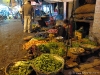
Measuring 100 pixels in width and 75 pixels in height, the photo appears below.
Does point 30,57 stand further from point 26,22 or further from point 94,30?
point 26,22

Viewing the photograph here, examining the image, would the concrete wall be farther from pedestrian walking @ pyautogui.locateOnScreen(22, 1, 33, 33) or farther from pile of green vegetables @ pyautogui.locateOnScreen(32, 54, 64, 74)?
pedestrian walking @ pyautogui.locateOnScreen(22, 1, 33, 33)

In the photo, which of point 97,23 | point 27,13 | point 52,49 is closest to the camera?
point 52,49

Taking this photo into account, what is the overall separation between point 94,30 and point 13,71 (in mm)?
4635

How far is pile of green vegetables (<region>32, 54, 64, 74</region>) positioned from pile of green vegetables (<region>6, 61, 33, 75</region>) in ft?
0.93

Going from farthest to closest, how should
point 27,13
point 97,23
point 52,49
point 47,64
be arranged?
point 27,13 → point 97,23 → point 52,49 → point 47,64

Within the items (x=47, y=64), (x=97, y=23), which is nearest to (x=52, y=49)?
(x=47, y=64)

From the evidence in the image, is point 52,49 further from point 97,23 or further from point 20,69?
point 97,23

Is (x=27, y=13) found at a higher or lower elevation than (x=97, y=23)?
higher

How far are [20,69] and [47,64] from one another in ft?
3.03

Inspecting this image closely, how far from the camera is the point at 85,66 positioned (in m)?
5.03

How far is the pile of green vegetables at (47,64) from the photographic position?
3.99 meters

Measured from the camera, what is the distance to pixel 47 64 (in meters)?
4.23

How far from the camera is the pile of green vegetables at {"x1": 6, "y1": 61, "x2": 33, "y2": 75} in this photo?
13.8ft

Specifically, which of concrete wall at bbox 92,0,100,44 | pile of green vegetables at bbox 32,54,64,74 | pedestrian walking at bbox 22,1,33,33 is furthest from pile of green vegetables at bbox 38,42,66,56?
pedestrian walking at bbox 22,1,33,33
